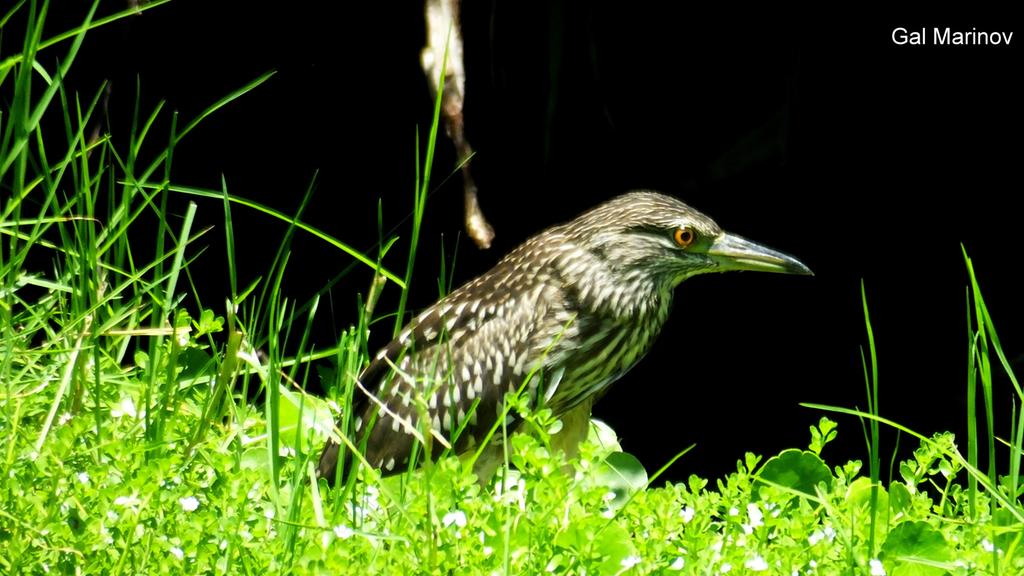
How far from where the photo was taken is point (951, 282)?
5.46 metres

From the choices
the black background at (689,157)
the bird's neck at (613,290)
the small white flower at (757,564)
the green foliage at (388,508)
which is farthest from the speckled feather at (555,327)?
the small white flower at (757,564)

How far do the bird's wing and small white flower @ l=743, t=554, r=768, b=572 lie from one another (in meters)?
1.45

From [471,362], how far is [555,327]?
1.01 feet

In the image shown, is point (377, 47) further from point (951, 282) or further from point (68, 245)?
point (951, 282)

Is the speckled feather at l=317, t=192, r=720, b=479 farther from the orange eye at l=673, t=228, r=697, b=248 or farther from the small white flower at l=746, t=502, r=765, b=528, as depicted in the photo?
the small white flower at l=746, t=502, r=765, b=528

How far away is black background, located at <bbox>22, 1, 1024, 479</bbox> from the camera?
5.16 meters

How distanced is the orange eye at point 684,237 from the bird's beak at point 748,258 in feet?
0.22

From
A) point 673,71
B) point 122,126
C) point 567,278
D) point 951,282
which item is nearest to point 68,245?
point 567,278

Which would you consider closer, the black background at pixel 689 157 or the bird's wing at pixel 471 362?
the bird's wing at pixel 471 362

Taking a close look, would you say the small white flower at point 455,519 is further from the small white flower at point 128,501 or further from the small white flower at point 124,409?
the small white flower at point 124,409

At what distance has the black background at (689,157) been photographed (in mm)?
5164

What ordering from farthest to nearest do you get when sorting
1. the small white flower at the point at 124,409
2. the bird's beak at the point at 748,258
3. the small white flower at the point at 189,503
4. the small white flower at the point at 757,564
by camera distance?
the bird's beak at the point at 748,258, the small white flower at the point at 124,409, the small white flower at the point at 189,503, the small white flower at the point at 757,564

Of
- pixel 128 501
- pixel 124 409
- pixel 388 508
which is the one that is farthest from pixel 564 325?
pixel 128 501

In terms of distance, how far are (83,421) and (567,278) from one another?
5.56ft
